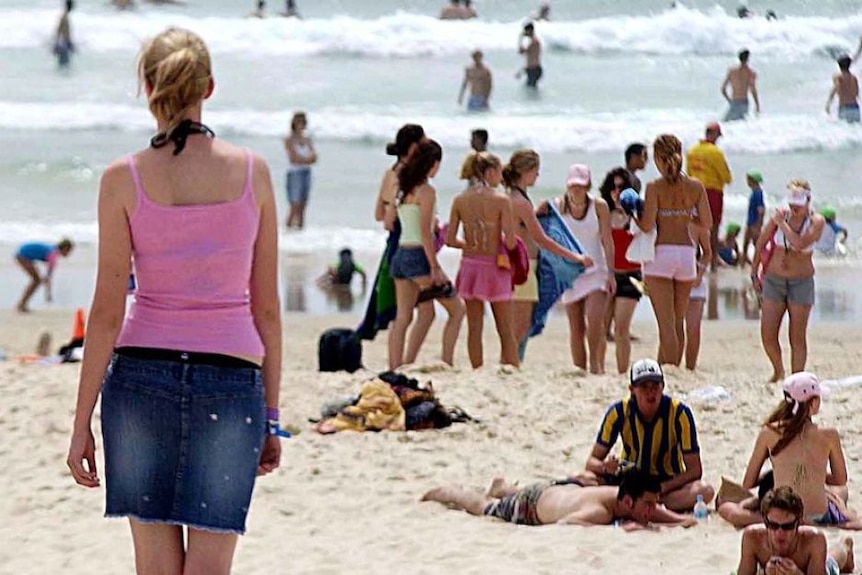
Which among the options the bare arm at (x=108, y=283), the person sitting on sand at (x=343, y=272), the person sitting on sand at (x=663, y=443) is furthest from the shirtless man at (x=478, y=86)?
the bare arm at (x=108, y=283)

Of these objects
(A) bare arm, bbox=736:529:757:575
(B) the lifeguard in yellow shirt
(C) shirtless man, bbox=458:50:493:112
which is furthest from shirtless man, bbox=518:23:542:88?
(A) bare arm, bbox=736:529:757:575

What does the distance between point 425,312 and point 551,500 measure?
10.9ft

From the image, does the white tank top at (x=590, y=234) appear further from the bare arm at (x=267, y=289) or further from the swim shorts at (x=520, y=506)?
the bare arm at (x=267, y=289)

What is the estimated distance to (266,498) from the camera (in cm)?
692

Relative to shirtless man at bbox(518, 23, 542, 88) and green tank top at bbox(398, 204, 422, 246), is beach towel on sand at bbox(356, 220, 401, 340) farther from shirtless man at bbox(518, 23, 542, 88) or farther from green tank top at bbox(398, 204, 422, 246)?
shirtless man at bbox(518, 23, 542, 88)

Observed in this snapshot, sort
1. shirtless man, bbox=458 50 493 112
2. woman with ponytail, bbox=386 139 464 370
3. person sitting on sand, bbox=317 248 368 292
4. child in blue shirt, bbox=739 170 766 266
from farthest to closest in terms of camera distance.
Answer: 1. shirtless man, bbox=458 50 493 112
2. child in blue shirt, bbox=739 170 766 266
3. person sitting on sand, bbox=317 248 368 292
4. woman with ponytail, bbox=386 139 464 370

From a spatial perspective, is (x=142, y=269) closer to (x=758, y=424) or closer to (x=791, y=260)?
(x=758, y=424)

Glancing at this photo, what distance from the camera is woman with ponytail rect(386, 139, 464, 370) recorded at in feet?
30.1

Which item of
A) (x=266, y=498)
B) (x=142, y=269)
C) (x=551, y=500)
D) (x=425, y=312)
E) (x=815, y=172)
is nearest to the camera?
(x=142, y=269)

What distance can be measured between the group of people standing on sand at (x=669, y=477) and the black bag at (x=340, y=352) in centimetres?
307

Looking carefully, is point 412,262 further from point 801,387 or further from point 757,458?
point 801,387

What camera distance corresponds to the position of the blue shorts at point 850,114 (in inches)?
946

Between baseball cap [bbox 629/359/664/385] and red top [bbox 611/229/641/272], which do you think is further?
red top [bbox 611/229/641/272]

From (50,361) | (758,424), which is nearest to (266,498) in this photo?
(758,424)
